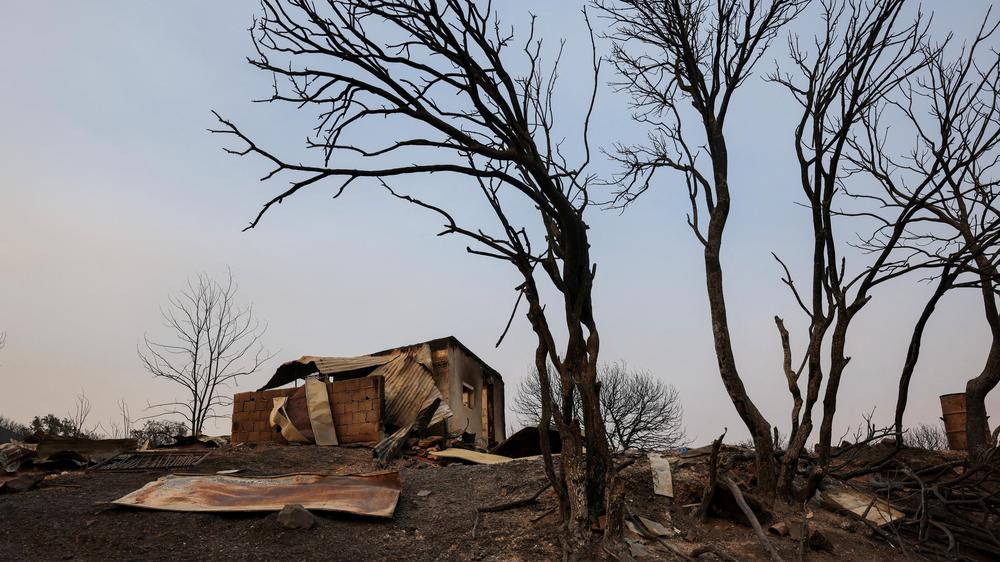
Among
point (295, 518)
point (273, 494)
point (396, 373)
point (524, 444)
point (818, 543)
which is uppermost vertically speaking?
point (396, 373)

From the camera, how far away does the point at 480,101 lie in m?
5.26

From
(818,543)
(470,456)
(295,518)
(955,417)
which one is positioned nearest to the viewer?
(818,543)

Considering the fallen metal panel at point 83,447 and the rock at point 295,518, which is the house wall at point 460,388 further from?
the rock at point 295,518

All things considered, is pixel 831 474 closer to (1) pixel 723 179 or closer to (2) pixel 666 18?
(1) pixel 723 179

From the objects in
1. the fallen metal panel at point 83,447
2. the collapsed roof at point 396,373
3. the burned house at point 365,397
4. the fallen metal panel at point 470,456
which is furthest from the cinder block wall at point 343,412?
the fallen metal panel at point 470,456

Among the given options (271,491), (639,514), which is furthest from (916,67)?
(271,491)

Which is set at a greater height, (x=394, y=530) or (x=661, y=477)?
(x=661, y=477)

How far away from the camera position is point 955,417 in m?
11.0

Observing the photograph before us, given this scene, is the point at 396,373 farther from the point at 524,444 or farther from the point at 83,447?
the point at 83,447

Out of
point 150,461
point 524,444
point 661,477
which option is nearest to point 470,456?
point 524,444

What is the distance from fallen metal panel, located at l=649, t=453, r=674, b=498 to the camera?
21.9ft

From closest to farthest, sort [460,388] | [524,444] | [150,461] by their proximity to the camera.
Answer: [150,461] → [524,444] → [460,388]

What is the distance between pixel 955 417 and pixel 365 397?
10.7 m

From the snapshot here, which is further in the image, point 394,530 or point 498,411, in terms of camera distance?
point 498,411
